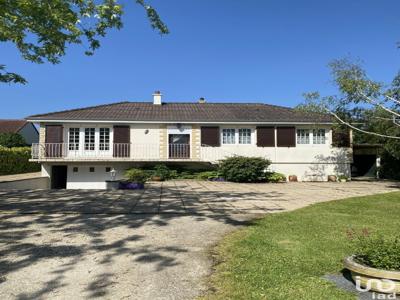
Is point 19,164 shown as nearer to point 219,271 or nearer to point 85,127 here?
point 85,127

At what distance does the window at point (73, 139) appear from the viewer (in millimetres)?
24438

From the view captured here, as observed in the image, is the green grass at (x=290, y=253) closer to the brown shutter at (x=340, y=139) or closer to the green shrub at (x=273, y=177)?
the green shrub at (x=273, y=177)

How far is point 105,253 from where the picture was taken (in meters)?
5.70

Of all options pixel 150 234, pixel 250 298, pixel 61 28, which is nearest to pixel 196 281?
pixel 250 298

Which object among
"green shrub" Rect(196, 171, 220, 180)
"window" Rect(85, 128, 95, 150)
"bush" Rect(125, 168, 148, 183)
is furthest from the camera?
"window" Rect(85, 128, 95, 150)

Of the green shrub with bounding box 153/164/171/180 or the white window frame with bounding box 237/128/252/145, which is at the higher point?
the white window frame with bounding box 237/128/252/145

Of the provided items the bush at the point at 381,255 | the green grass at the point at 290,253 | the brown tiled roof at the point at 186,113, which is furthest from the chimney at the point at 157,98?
the bush at the point at 381,255

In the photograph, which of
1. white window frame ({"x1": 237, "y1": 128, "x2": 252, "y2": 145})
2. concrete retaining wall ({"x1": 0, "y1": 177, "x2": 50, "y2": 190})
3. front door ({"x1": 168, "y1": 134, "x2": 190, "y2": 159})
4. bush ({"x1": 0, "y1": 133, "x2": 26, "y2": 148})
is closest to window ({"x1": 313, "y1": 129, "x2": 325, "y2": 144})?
white window frame ({"x1": 237, "y1": 128, "x2": 252, "y2": 145})

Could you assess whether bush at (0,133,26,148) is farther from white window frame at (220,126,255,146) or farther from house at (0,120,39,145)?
white window frame at (220,126,255,146)

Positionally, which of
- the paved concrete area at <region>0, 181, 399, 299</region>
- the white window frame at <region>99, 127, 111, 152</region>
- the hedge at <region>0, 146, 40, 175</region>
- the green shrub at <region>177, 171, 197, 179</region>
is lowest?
the paved concrete area at <region>0, 181, 399, 299</region>

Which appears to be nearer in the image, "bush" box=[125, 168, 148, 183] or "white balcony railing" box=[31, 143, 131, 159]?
"bush" box=[125, 168, 148, 183]

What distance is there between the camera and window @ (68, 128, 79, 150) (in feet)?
80.2

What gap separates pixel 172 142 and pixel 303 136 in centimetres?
871

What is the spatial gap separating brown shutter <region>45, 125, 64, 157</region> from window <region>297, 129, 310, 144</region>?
15.3 meters
